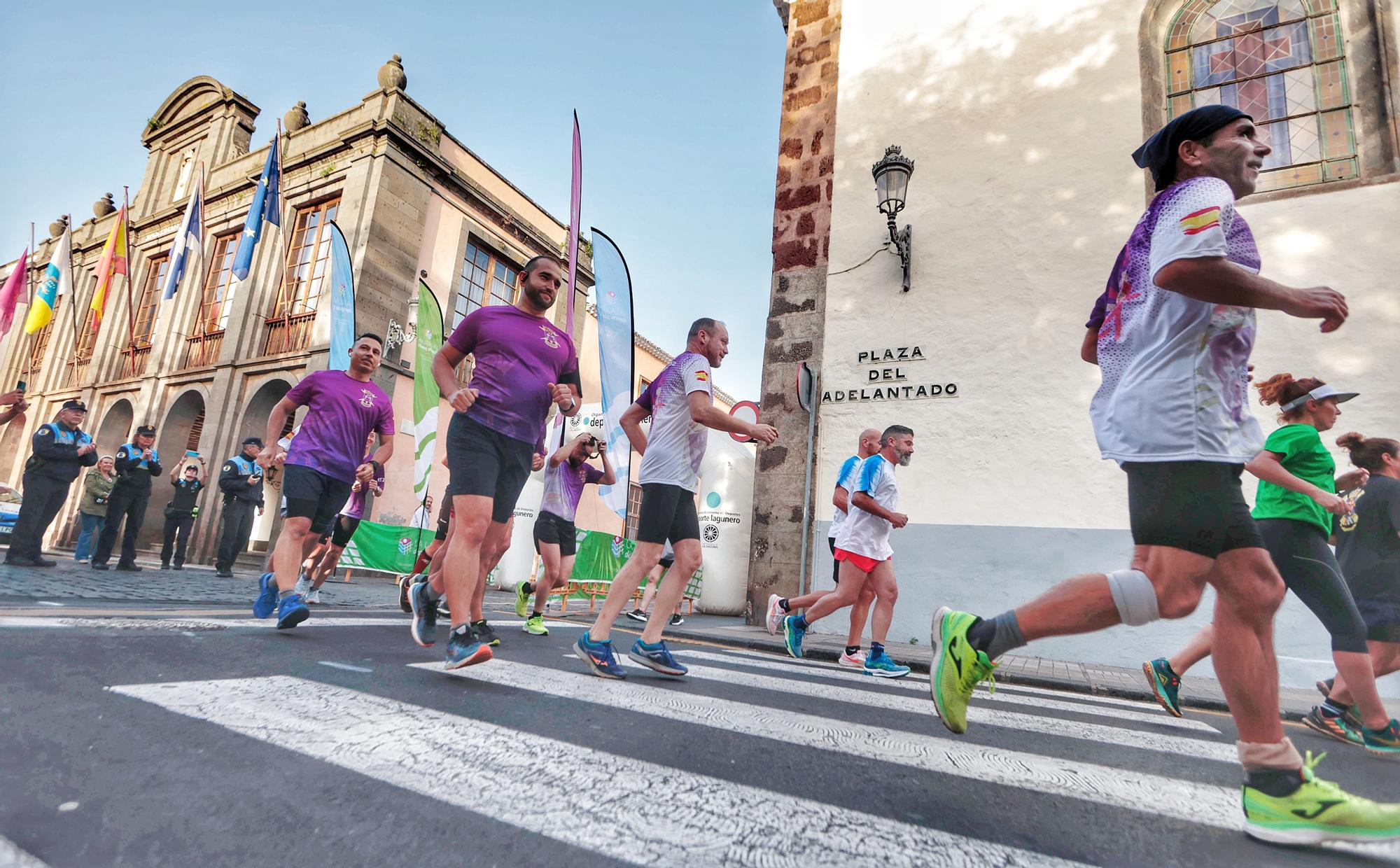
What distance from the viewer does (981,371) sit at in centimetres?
831

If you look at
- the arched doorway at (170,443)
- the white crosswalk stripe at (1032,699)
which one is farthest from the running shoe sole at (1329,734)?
the arched doorway at (170,443)

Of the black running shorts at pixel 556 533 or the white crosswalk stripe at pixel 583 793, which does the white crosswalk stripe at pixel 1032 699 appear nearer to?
the black running shorts at pixel 556 533

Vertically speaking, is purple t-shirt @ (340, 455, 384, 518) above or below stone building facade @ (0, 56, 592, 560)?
below

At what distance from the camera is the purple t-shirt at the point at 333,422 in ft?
15.3

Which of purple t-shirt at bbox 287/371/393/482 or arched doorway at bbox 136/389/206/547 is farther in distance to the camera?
arched doorway at bbox 136/389/206/547

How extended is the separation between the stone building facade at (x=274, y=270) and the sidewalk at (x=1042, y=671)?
392 inches

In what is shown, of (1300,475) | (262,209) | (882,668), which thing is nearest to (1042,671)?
(882,668)

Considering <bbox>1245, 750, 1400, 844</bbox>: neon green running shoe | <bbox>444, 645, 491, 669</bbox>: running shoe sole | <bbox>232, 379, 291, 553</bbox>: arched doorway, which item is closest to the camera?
<bbox>1245, 750, 1400, 844</bbox>: neon green running shoe

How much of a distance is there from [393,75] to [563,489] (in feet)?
45.9

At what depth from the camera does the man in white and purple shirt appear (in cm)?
362

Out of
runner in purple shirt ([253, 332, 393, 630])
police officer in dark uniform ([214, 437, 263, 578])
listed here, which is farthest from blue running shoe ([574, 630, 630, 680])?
police officer in dark uniform ([214, 437, 263, 578])

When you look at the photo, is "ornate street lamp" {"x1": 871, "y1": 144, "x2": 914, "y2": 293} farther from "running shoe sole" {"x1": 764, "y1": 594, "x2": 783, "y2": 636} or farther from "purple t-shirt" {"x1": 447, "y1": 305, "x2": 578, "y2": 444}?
"purple t-shirt" {"x1": 447, "y1": 305, "x2": 578, "y2": 444}

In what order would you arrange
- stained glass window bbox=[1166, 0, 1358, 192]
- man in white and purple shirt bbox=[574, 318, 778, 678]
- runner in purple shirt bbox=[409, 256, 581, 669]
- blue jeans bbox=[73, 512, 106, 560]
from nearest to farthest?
runner in purple shirt bbox=[409, 256, 581, 669] < man in white and purple shirt bbox=[574, 318, 778, 678] < stained glass window bbox=[1166, 0, 1358, 192] < blue jeans bbox=[73, 512, 106, 560]

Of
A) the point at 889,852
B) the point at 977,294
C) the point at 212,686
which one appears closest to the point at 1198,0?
the point at 977,294
